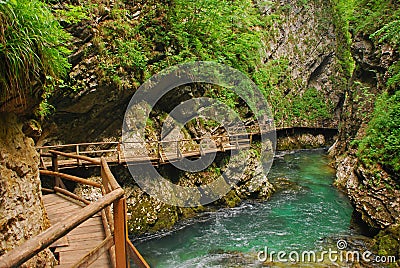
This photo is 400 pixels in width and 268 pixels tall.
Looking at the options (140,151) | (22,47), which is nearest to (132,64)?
(140,151)

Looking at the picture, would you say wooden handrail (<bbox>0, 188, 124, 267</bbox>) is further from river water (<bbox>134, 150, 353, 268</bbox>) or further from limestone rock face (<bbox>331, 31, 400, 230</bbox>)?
limestone rock face (<bbox>331, 31, 400, 230</bbox>)

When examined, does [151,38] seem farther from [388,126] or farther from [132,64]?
[388,126]

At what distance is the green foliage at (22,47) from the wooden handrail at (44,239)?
165 centimetres

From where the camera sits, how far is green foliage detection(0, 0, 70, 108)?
2.64 meters

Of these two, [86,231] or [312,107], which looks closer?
[86,231]

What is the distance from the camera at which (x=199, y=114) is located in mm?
12875

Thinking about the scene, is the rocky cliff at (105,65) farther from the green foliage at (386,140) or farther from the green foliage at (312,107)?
the green foliage at (312,107)

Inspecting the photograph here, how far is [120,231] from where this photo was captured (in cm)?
261

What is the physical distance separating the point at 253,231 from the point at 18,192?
312 inches

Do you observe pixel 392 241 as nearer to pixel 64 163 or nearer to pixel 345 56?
pixel 64 163

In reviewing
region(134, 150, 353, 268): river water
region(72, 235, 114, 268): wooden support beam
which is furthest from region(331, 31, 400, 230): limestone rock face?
region(72, 235, 114, 268): wooden support beam

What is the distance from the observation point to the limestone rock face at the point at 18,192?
274 cm

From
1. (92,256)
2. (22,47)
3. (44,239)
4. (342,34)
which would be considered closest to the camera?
(44,239)

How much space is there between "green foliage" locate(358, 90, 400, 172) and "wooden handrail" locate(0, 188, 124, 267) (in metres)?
8.67
